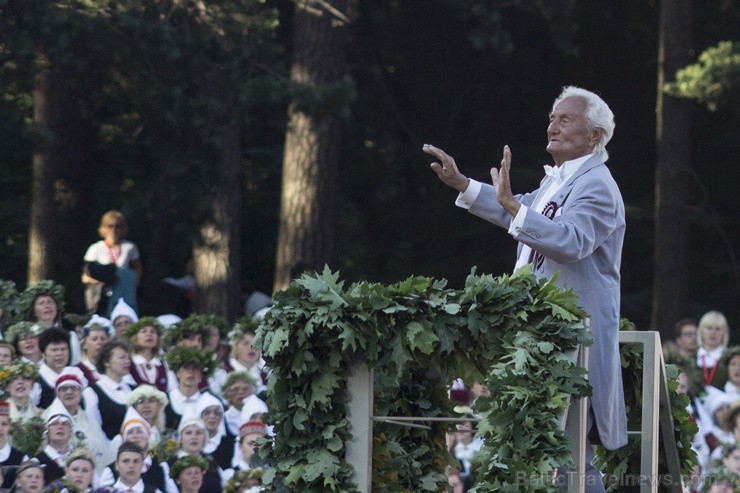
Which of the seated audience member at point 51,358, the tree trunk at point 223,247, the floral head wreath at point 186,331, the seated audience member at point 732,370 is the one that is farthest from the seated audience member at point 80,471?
the tree trunk at point 223,247

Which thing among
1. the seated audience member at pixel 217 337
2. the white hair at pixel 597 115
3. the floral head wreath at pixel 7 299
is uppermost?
the white hair at pixel 597 115

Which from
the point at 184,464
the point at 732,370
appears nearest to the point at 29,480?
the point at 184,464

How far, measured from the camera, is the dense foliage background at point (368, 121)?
14.9 meters

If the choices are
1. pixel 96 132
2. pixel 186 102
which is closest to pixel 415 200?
pixel 96 132

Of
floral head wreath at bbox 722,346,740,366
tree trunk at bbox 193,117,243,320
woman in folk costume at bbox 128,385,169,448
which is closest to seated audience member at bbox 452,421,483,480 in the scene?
woman in folk costume at bbox 128,385,169,448

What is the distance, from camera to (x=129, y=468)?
9.31m

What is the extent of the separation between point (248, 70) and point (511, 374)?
35.0 ft

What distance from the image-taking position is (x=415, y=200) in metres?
22.3

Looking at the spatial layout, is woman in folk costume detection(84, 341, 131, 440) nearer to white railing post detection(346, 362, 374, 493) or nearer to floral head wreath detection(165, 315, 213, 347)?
floral head wreath detection(165, 315, 213, 347)

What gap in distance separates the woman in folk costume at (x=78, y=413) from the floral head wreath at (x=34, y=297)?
3.29ft

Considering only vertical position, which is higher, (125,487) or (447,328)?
(447,328)

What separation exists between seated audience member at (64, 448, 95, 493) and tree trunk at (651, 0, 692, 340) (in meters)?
11.5

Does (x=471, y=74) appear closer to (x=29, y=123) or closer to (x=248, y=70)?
(x=248, y=70)

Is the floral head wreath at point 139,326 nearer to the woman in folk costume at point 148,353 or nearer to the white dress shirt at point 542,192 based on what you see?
the woman in folk costume at point 148,353
